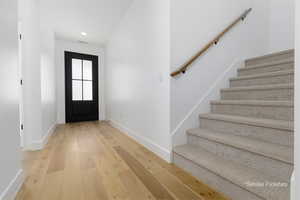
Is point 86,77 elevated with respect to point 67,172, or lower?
elevated

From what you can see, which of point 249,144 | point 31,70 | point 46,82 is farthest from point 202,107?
point 46,82

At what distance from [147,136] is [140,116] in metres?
0.39

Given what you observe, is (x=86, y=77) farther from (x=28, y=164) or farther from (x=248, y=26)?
(x=248, y=26)

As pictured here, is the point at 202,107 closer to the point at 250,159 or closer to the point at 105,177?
the point at 250,159

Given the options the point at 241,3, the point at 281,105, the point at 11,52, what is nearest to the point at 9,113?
the point at 11,52

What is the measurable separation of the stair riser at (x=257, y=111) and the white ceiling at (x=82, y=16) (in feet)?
8.32

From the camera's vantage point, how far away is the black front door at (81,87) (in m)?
4.42

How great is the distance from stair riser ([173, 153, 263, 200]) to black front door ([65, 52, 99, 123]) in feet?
12.9

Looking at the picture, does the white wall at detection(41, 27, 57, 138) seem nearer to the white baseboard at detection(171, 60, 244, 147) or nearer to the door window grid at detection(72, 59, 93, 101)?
the door window grid at detection(72, 59, 93, 101)

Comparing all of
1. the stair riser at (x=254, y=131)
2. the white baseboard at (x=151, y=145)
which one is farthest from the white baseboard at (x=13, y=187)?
the stair riser at (x=254, y=131)

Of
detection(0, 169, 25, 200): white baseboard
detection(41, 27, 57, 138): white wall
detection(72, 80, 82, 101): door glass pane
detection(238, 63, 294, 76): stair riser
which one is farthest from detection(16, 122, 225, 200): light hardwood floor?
detection(72, 80, 82, 101): door glass pane

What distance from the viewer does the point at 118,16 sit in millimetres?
3182

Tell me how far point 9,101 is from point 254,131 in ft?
6.92

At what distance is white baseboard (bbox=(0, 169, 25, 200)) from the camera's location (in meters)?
0.97
